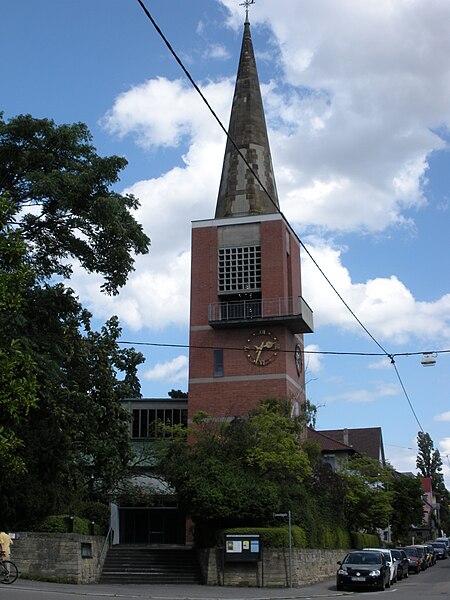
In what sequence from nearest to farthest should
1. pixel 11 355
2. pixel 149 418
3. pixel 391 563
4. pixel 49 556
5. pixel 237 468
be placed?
pixel 11 355 → pixel 49 556 → pixel 391 563 → pixel 237 468 → pixel 149 418

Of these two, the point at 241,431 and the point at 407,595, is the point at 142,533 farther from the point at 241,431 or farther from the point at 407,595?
the point at 407,595

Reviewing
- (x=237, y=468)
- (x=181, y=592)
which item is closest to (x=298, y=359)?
(x=237, y=468)

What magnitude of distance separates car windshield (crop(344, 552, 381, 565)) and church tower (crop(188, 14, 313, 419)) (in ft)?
45.3

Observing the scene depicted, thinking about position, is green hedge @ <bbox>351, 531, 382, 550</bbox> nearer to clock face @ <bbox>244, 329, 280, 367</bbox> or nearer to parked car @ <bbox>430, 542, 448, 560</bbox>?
clock face @ <bbox>244, 329, 280, 367</bbox>

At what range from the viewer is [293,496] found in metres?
29.8

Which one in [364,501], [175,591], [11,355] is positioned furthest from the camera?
[364,501]

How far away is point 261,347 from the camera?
133 ft

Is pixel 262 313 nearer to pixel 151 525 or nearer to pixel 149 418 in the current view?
pixel 149 418

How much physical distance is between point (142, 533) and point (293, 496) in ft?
46.9

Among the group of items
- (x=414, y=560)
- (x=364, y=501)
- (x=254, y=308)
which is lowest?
(x=414, y=560)

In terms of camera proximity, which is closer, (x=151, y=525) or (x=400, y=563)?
(x=400, y=563)

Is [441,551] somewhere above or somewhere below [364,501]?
below

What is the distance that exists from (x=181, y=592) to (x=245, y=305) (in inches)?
831

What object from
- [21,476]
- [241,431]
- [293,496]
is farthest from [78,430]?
[293,496]
